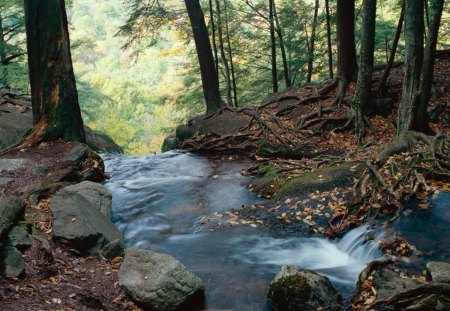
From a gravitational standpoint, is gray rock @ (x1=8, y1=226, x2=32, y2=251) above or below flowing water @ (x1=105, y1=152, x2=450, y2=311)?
above

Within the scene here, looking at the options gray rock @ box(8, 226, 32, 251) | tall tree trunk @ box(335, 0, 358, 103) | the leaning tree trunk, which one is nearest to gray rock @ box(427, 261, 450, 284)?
gray rock @ box(8, 226, 32, 251)

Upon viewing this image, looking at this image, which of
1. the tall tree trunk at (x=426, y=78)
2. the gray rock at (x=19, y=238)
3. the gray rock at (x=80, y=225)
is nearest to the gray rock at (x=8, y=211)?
the gray rock at (x=19, y=238)

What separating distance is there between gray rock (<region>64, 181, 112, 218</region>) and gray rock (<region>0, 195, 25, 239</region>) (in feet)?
6.52

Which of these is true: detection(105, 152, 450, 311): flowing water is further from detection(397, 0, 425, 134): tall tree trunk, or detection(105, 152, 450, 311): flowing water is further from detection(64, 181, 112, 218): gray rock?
detection(397, 0, 425, 134): tall tree trunk

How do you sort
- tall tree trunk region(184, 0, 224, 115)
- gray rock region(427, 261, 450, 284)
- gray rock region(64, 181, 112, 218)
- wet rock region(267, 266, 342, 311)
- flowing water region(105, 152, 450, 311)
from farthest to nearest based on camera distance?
tall tree trunk region(184, 0, 224, 115) < gray rock region(64, 181, 112, 218) < flowing water region(105, 152, 450, 311) < wet rock region(267, 266, 342, 311) < gray rock region(427, 261, 450, 284)

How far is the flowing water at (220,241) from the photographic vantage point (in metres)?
5.20

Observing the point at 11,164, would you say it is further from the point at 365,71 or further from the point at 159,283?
the point at 365,71

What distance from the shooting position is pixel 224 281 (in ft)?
17.3

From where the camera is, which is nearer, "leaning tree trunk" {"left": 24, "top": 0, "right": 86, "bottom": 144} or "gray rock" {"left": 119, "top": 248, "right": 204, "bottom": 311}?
"gray rock" {"left": 119, "top": 248, "right": 204, "bottom": 311}

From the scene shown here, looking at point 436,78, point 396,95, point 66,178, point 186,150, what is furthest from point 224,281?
point 436,78

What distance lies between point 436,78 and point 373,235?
869 cm

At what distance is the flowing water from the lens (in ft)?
17.0

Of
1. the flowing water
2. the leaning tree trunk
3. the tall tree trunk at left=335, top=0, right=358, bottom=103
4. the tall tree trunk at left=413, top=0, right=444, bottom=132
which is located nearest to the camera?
the flowing water

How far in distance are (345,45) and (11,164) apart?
9.57m
